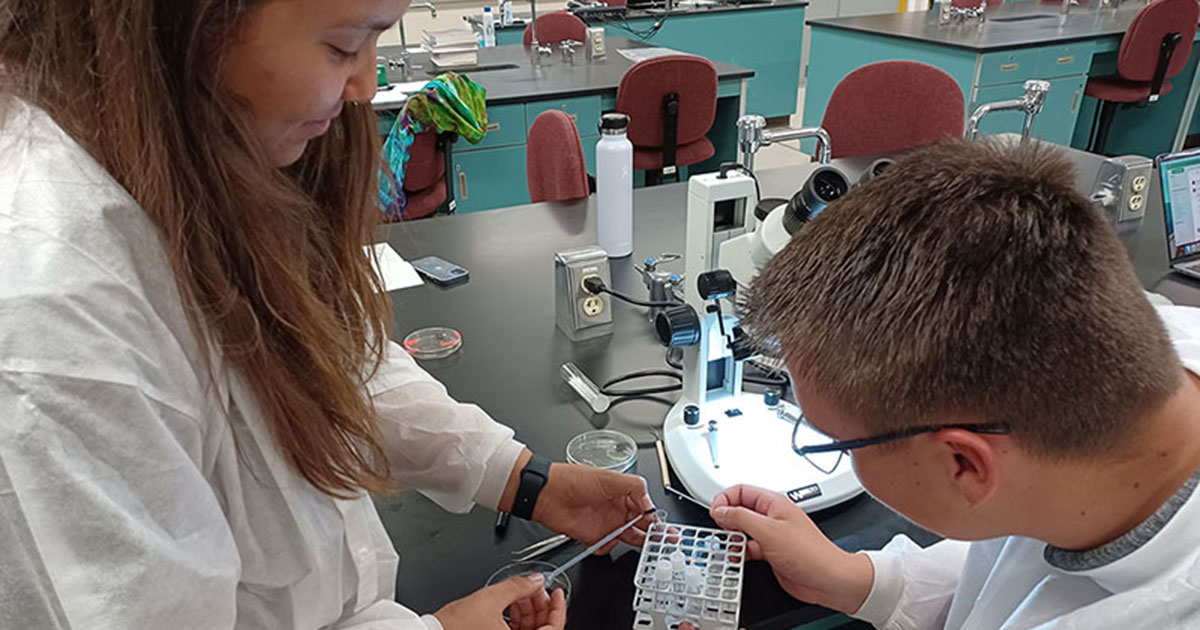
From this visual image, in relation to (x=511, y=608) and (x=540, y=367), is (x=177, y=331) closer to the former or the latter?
(x=511, y=608)

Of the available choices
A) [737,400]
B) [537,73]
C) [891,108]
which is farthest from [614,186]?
[537,73]

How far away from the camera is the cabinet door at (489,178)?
3191 millimetres

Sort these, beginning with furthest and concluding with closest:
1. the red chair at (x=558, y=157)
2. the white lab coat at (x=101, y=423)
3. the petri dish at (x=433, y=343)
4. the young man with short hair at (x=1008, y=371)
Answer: the red chair at (x=558, y=157) < the petri dish at (x=433, y=343) < the young man with short hair at (x=1008, y=371) < the white lab coat at (x=101, y=423)

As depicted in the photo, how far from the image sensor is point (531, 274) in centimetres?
157

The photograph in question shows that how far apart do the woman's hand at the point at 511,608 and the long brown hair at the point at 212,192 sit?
0.15m

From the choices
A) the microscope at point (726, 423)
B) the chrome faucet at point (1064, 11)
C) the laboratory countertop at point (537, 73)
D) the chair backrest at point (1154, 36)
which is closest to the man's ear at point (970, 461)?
the microscope at point (726, 423)

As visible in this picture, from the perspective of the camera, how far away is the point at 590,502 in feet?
2.96

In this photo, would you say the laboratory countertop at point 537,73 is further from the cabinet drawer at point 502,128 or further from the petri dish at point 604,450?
the petri dish at point 604,450

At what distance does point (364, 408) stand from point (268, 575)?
6.3 inches

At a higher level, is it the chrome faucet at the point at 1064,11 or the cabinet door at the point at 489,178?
the chrome faucet at the point at 1064,11

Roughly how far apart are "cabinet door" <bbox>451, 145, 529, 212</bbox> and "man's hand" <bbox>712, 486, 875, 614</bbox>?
→ 2459mm

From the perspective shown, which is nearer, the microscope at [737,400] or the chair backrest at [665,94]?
the microscope at [737,400]

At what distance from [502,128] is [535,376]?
7.16 feet

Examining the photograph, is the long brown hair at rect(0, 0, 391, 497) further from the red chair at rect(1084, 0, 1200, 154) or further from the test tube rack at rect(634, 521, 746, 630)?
the red chair at rect(1084, 0, 1200, 154)
